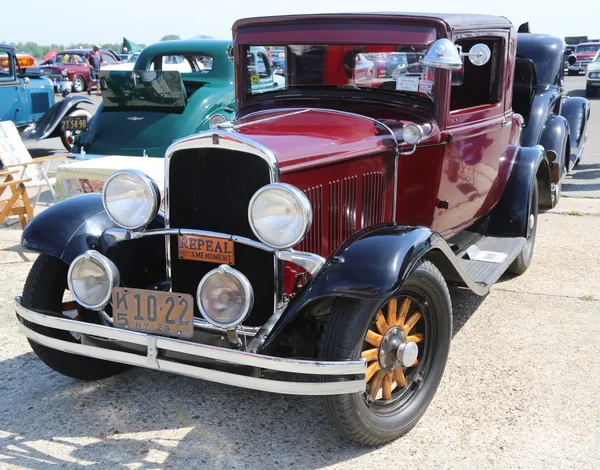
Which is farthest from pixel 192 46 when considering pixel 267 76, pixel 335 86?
pixel 335 86

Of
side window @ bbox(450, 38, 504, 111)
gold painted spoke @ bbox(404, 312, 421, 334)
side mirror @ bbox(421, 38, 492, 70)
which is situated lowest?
gold painted spoke @ bbox(404, 312, 421, 334)

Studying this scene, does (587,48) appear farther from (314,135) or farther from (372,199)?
(314,135)

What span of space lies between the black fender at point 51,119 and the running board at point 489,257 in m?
7.34

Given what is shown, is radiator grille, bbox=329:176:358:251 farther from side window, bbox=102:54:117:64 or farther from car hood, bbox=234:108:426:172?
side window, bbox=102:54:117:64

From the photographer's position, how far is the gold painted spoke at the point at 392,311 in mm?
2854

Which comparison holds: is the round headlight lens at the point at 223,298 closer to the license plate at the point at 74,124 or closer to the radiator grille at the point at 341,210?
the radiator grille at the point at 341,210

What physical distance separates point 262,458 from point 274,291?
26.3 inches

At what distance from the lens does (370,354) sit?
281cm

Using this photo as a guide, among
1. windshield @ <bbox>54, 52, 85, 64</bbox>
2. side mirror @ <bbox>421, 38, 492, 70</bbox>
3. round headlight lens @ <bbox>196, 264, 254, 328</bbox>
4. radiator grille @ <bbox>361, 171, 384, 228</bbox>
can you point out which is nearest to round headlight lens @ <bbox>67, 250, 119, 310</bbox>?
round headlight lens @ <bbox>196, 264, 254, 328</bbox>

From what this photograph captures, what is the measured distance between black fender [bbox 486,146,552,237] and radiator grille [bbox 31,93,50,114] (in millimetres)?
8495

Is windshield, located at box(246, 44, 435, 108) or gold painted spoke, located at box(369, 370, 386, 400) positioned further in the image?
windshield, located at box(246, 44, 435, 108)

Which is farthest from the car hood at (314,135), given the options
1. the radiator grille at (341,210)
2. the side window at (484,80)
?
the side window at (484,80)

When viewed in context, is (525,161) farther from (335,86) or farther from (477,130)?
(335,86)

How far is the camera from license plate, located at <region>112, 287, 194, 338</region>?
2732 millimetres
